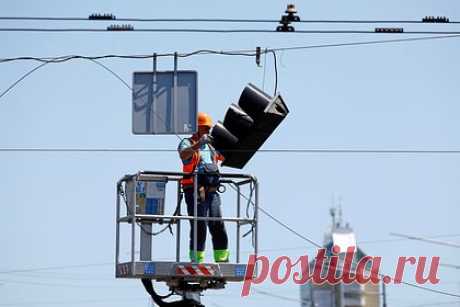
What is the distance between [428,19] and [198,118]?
13.5 feet

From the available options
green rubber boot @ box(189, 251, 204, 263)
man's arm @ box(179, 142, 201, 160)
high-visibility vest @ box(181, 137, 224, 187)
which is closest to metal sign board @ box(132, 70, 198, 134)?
high-visibility vest @ box(181, 137, 224, 187)

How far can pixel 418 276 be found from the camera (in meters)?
25.4

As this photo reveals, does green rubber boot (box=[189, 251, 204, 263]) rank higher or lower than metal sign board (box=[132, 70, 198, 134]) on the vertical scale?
lower

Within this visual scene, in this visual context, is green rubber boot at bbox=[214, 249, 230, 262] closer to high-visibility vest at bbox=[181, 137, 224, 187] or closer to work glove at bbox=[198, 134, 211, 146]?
high-visibility vest at bbox=[181, 137, 224, 187]

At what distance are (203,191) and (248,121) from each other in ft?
4.56

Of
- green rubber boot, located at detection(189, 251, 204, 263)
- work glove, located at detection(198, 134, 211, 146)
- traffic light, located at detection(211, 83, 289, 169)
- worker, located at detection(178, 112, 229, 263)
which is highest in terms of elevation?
traffic light, located at detection(211, 83, 289, 169)

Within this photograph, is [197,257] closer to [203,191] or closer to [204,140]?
[203,191]

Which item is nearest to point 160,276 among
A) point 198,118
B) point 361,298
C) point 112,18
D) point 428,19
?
point 198,118

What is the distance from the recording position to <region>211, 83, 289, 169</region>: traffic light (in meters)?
20.7

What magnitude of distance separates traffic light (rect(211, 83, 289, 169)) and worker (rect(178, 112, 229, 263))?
1.75 feet

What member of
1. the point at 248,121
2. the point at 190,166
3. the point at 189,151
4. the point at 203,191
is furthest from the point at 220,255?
the point at 248,121

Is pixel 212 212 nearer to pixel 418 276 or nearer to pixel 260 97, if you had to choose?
pixel 260 97

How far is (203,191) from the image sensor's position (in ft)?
65.5

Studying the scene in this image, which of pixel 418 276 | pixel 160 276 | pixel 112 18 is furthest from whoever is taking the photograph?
pixel 418 276
